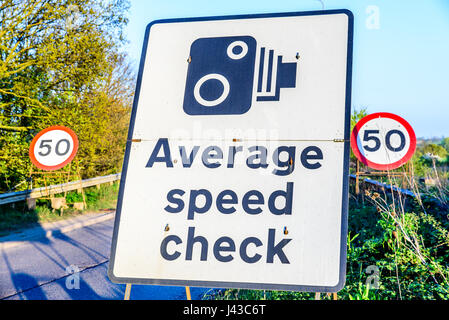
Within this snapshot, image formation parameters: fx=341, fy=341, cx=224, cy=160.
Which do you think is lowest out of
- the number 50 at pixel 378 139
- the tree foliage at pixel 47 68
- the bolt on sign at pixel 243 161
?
the bolt on sign at pixel 243 161

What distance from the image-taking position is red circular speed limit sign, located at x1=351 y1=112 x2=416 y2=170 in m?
2.60

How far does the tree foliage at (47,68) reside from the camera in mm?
8945

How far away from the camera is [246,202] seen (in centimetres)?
146

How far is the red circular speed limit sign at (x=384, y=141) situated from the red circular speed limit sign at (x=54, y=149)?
2.95 metres

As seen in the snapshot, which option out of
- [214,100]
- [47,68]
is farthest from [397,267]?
[47,68]

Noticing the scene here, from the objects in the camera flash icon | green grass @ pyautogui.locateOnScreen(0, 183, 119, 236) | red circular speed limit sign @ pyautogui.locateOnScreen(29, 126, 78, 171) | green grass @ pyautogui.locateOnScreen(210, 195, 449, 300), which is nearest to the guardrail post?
green grass @ pyautogui.locateOnScreen(0, 183, 119, 236)

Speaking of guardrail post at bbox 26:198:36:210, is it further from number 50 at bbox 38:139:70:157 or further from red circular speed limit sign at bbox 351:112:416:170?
red circular speed limit sign at bbox 351:112:416:170

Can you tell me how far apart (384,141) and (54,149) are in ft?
11.4

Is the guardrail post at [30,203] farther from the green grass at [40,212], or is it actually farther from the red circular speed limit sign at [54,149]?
the red circular speed limit sign at [54,149]

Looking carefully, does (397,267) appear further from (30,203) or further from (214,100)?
(30,203)

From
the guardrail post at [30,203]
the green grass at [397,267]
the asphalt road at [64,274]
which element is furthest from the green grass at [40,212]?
the green grass at [397,267]

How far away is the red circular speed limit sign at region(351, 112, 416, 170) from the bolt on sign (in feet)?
3.26
